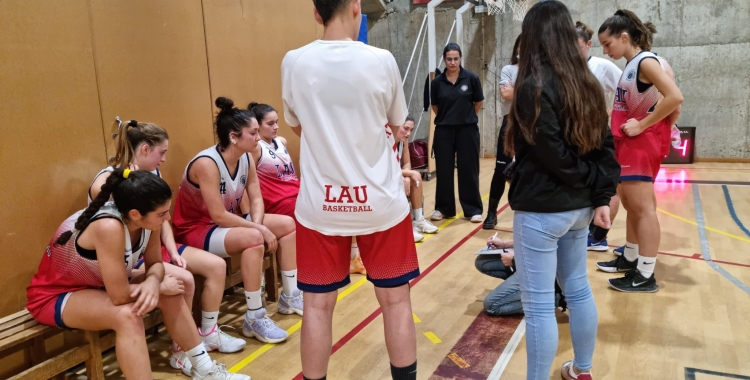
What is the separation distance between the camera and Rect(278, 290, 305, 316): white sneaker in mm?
3344

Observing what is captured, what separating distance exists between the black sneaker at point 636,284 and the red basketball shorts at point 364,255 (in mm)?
2197

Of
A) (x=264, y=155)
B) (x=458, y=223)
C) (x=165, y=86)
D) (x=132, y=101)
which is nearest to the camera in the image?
(x=132, y=101)

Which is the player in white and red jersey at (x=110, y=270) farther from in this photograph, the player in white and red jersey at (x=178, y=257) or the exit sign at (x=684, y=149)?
the exit sign at (x=684, y=149)

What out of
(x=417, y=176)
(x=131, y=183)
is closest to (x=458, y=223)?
(x=417, y=176)

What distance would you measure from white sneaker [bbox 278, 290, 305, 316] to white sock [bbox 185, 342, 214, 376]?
85 cm

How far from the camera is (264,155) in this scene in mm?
3701

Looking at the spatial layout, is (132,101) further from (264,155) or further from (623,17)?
(623,17)

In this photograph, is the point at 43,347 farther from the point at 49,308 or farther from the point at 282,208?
the point at 282,208

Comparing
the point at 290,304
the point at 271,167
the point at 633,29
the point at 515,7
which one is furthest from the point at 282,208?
the point at 515,7

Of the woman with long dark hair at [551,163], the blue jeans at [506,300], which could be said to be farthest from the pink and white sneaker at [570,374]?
the blue jeans at [506,300]

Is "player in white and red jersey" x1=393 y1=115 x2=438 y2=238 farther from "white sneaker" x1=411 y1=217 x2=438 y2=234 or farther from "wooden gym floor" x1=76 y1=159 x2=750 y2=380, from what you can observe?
"wooden gym floor" x1=76 y1=159 x2=750 y2=380

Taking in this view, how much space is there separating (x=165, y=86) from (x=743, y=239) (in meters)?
4.66

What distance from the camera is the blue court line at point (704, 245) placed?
11.7 ft

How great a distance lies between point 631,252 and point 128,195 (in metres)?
3.18
